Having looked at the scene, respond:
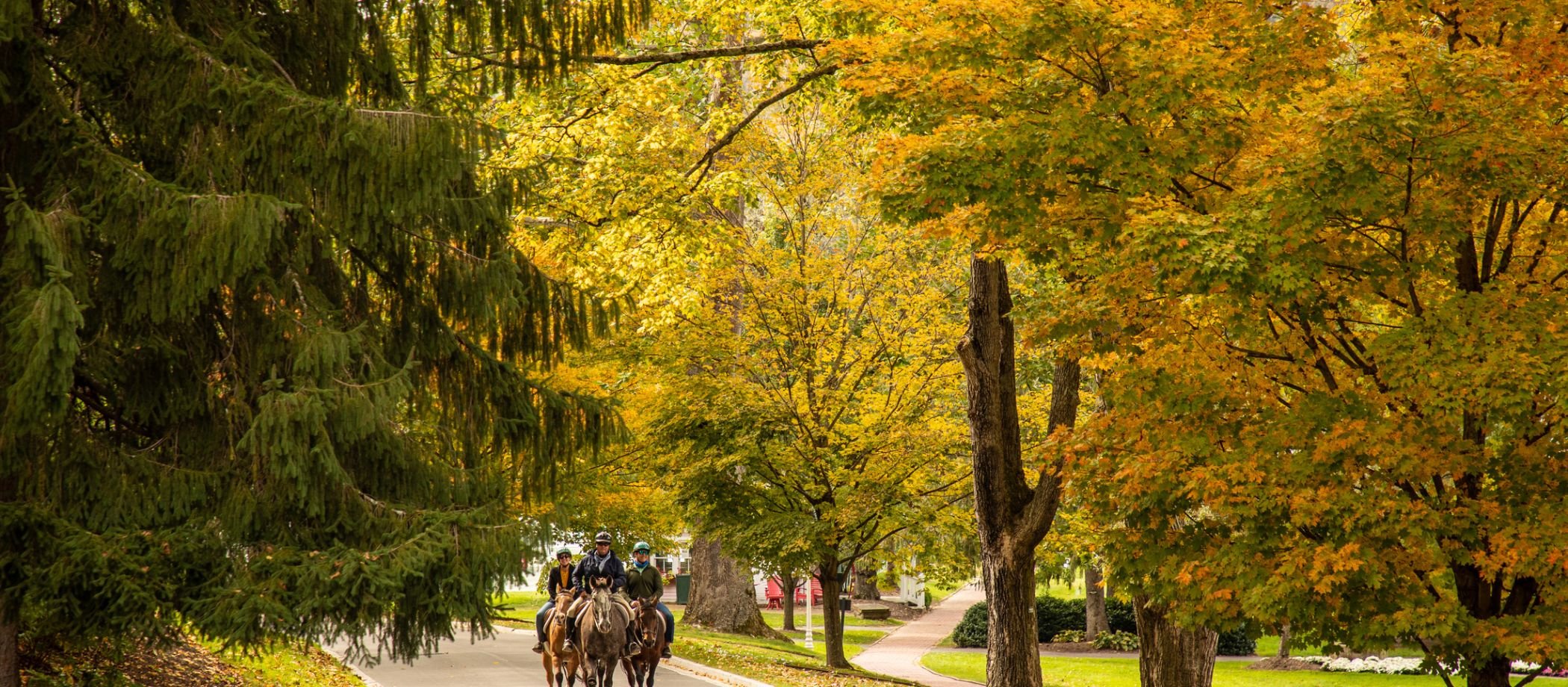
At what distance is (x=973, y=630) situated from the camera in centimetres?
3738

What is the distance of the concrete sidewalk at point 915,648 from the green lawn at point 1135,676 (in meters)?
0.68

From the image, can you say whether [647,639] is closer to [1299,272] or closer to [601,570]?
[601,570]

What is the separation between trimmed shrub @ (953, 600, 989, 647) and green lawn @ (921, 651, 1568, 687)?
12.1 feet

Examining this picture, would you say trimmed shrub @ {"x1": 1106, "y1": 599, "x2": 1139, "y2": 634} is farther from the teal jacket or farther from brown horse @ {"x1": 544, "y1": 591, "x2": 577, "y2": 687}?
brown horse @ {"x1": 544, "y1": 591, "x2": 577, "y2": 687}

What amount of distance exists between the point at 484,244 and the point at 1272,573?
6.58 m

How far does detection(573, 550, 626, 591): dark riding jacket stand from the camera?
627 inches

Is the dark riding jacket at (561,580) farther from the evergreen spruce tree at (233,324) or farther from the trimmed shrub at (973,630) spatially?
the trimmed shrub at (973,630)

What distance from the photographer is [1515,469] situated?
32.6ft

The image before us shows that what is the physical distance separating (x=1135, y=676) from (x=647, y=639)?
16570mm

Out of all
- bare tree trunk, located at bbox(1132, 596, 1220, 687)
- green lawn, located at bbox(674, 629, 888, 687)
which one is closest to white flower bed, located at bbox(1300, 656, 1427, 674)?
green lawn, located at bbox(674, 629, 888, 687)

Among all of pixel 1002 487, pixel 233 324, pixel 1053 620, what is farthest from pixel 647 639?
pixel 1053 620

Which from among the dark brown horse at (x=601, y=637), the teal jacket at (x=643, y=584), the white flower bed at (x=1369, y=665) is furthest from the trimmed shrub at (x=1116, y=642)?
the dark brown horse at (x=601, y=637)

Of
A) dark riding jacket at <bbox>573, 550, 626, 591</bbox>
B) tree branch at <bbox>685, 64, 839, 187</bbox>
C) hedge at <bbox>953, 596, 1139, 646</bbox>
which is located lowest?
hedge at <bbox>953, 596, 1139, 646</bbox>

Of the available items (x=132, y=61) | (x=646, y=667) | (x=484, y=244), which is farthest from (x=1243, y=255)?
(x=646, y=667)
